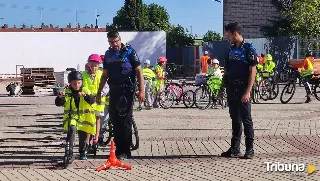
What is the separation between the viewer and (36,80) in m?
31.5

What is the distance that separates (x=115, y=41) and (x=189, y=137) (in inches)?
128

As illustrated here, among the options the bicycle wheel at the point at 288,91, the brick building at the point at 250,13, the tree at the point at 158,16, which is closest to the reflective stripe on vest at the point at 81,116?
the bicycle wheel at the point at 288,91

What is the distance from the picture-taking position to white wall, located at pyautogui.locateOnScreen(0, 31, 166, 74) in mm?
40812

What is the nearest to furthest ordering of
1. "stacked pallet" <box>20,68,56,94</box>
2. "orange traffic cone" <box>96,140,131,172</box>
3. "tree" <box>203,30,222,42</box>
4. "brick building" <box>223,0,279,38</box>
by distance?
"orange traffic cone" <box>96,140,131,172</box> → "stacked pallet" <box>20,68,56,94</box> → "brick building" <box>223,0,279,38</box> → "tree" <box>203,30,222,42</box>

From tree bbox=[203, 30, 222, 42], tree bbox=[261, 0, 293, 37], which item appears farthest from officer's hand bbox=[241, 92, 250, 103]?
tree bbox=[203, 30, 222, 42]

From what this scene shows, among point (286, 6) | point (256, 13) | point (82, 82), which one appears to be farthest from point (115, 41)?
point (256, 13)

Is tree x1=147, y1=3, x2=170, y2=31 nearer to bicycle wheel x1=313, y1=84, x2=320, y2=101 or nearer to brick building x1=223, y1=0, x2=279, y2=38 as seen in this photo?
brick building x1=223, y1=0, x2=279, y2=38

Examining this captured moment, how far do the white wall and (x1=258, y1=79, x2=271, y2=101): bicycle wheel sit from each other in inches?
836

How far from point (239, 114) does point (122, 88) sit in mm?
1760

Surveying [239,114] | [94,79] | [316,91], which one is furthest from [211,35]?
[239,114]

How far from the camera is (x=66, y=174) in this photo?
7.85 m

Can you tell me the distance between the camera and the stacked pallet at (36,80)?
2992cm

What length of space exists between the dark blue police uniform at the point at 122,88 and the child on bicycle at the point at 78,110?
0.35 m

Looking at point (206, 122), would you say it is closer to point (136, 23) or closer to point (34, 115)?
point (34, 115)
